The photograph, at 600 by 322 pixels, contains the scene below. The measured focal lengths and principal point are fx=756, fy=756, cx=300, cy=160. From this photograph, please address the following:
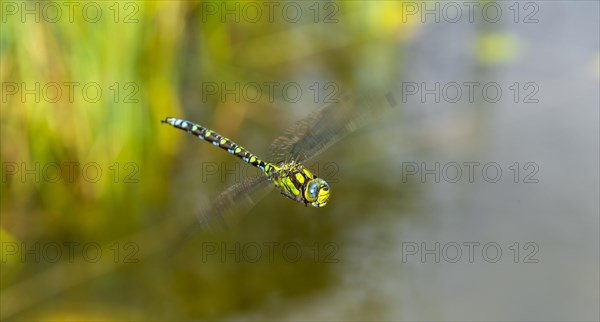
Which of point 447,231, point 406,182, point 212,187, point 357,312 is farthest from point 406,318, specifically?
point 212,187

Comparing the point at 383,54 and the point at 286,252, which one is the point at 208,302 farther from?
the point at 383,54

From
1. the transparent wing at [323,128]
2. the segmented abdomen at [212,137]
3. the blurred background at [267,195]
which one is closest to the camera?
the transparent wing at [323,128]

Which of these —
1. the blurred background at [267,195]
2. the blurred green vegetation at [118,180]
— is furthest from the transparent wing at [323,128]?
the blurred green vegetation at [118,180]

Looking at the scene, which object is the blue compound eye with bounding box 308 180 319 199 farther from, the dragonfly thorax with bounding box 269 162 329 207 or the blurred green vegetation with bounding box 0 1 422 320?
the blurred green vegetation with bounding box 0 1 422 320

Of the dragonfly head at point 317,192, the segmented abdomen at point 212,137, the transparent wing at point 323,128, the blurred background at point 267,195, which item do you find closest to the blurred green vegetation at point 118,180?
the blurred background at point 267,195

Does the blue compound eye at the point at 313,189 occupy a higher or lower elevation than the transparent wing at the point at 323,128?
lower

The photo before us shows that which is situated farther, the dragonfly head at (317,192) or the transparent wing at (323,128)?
the transparent wing at (323,128)

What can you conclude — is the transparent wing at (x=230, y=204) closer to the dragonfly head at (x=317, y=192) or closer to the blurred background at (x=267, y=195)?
the dragonfly head at (x=317, y=192)

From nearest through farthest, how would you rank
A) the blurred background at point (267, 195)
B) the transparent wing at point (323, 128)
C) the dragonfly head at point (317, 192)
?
the dragonfly head at point (317, 192)
the transparent wing at point (323, 128)
the blurred background at point (267, 195)
